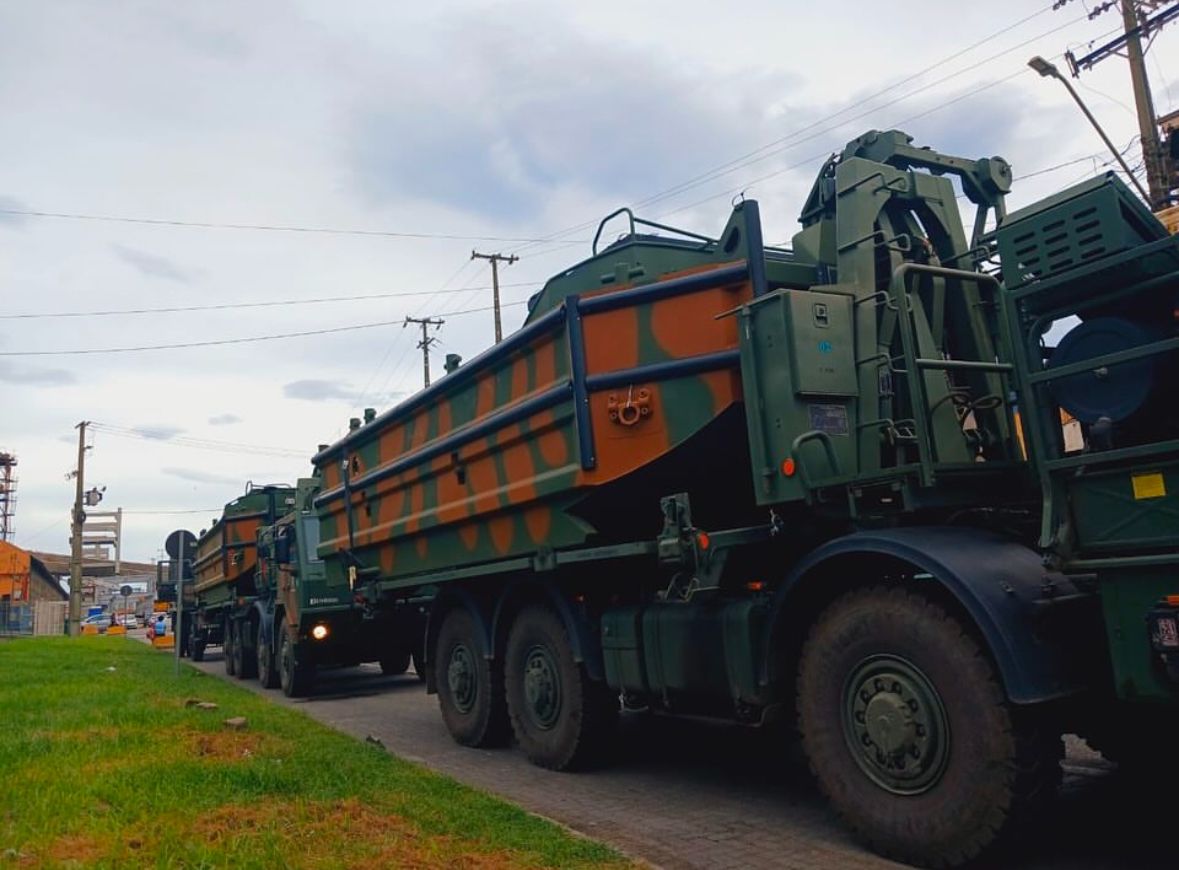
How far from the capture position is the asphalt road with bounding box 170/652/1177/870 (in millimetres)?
4582

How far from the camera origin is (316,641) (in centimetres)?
1338

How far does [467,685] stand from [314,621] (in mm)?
5630

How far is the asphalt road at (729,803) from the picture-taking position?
4582 millimetres

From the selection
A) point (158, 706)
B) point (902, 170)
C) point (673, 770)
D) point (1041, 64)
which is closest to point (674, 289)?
point (902, 170)

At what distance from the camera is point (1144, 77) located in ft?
49.6

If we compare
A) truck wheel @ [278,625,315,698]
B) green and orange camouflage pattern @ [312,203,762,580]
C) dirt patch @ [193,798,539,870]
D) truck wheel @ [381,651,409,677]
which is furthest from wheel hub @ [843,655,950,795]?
truck wheel @ [381,651,409,677]

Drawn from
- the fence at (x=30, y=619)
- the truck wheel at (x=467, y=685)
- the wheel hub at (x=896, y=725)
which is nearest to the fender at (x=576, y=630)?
the truck wheel at (x=467, y=685)

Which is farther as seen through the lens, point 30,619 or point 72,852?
point 30,619

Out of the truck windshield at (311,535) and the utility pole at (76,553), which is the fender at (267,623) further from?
the utility pole at (76,553)

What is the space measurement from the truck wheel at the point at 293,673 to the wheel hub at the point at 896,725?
34.2 feet

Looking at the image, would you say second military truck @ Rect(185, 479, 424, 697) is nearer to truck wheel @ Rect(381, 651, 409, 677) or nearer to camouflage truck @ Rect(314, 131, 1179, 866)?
truck wheel @ Rect(381, 651, 409, 677)

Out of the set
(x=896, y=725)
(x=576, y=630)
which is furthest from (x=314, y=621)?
(x=896, y=725)

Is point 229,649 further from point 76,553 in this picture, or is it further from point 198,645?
point 76,553

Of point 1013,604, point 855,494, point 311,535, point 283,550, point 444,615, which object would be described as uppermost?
point 311,535
